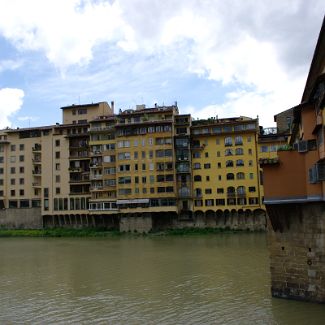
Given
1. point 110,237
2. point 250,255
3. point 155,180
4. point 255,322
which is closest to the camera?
point 255,322

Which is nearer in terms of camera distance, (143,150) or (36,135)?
(143,150)

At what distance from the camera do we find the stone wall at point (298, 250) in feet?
61.7

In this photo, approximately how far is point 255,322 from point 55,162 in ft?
221

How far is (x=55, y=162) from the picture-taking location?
80.6 metres

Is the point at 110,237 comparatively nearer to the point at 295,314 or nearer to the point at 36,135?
the point at 36,135

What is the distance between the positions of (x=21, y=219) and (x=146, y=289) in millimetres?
61123

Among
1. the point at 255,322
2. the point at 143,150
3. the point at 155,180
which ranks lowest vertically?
the point at 255,322

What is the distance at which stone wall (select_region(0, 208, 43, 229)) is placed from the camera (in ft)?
263

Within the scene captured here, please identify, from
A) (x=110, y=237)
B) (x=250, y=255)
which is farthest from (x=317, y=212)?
(x=110, y=237)

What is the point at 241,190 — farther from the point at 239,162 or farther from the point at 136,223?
the point at 136,223

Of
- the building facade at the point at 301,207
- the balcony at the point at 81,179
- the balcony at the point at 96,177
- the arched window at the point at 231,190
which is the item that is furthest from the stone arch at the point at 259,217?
the building facade at the point at 301,207

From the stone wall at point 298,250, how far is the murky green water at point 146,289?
79 cm

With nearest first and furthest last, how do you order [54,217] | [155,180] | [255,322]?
[255,322], [155,180], [54,217]

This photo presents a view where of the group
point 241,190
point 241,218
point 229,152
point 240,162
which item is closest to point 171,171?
point 229,152
